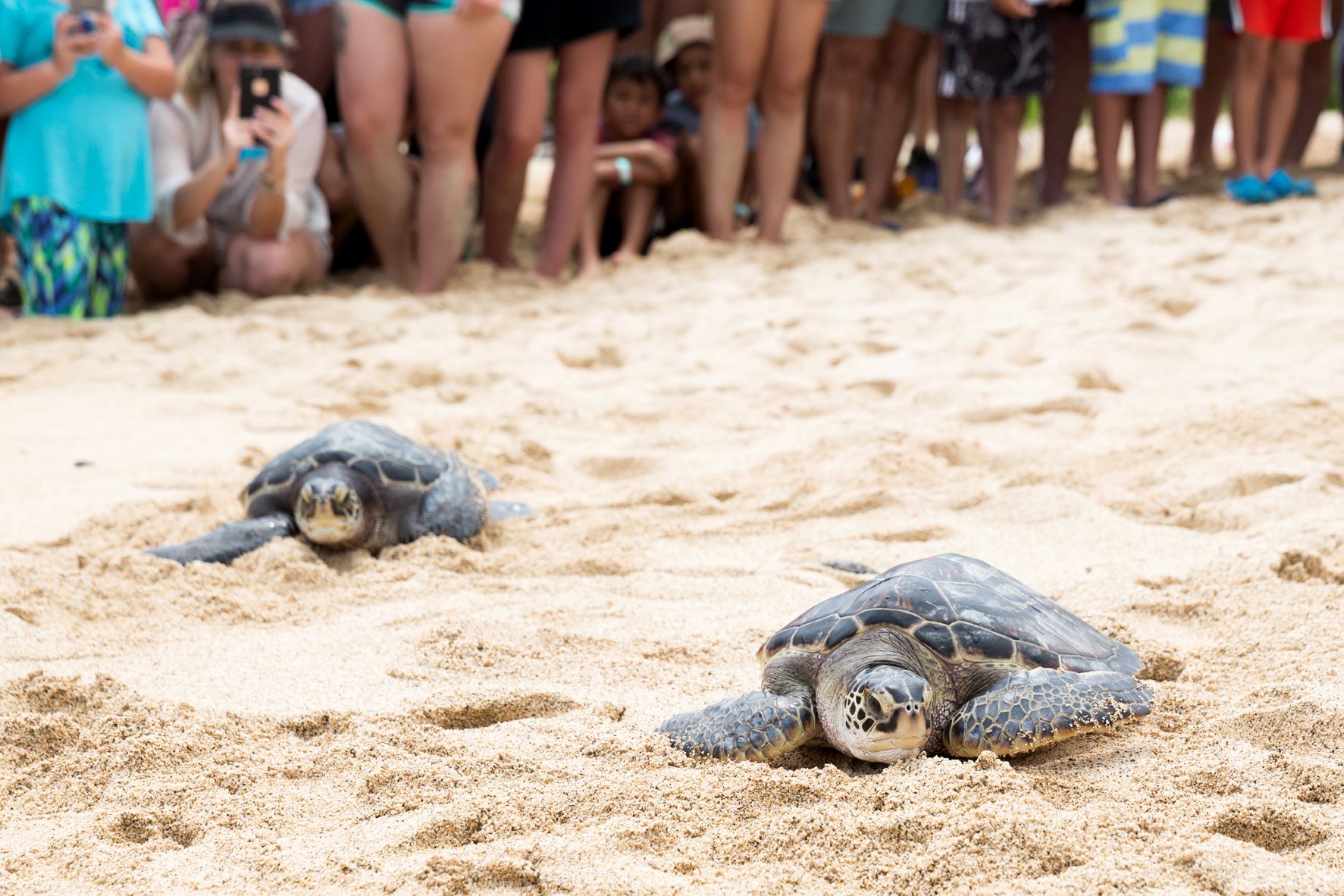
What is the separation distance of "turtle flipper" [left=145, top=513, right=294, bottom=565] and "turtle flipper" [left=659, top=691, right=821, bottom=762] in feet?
3.70

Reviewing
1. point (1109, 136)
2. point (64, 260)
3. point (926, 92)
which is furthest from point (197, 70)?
point (926, 92)

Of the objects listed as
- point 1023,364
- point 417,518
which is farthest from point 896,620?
point 1023,364

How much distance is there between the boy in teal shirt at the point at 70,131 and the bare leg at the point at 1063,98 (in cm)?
406

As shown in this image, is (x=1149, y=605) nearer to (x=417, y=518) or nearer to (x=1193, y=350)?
(x=417, y=518)

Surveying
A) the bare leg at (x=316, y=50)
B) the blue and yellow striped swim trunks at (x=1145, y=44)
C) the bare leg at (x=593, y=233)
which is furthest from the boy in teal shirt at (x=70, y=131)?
the blue and yellow striped swim trunks at (x=1145, y=44)

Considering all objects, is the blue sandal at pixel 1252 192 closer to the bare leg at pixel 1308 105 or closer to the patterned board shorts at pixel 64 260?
the bare leg at pixel 1308 105

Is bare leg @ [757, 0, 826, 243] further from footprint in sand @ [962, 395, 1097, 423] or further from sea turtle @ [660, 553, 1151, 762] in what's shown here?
sea turtle @ [660, 553, 1151, 762]

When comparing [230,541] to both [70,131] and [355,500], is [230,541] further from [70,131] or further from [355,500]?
[70,131]

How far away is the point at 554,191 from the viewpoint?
517cm

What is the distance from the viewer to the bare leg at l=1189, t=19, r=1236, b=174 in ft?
22.2

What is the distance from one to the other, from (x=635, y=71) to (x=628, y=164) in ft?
1.84

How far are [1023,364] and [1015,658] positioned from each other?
210 centimetres

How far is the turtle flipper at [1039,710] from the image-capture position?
1.52 m

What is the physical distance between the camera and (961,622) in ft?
5.47
